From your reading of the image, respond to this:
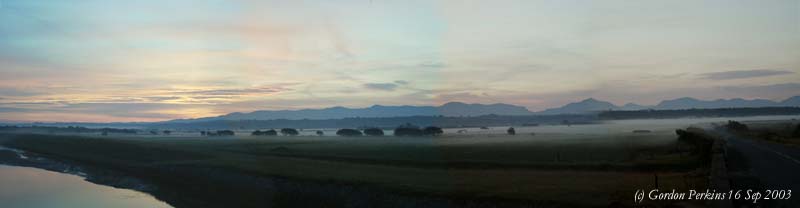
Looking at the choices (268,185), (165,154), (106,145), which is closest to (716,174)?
(268,185)

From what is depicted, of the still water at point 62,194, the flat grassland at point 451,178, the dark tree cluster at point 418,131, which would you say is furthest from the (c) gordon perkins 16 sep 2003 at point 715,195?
the dark tree cluster at point 418,131

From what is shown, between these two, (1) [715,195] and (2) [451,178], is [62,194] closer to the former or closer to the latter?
(2) [451,178]

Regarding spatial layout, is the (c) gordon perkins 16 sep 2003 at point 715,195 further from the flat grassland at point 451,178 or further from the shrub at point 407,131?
the shrub at point 407,131

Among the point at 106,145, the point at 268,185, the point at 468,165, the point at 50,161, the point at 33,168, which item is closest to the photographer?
the point at 268,185

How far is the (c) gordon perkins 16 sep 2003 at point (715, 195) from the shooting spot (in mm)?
16959

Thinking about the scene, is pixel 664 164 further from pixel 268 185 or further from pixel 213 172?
pixel 213 172

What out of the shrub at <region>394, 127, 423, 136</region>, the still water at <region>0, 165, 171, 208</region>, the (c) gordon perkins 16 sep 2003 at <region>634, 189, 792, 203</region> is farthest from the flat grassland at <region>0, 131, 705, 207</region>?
the shrub at <region>394, 127, 423, 136</region>

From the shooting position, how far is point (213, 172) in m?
49.2

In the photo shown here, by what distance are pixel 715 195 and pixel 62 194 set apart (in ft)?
139

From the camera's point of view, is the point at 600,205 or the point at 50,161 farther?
the point at 50,161

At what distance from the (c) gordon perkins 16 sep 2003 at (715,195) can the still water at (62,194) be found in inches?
1096

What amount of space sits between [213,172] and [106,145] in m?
55.3

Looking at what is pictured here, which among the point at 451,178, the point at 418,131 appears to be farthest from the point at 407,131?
the point at 451,178

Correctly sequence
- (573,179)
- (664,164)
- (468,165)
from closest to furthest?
(573,179) → (664,164) → (468,165)
